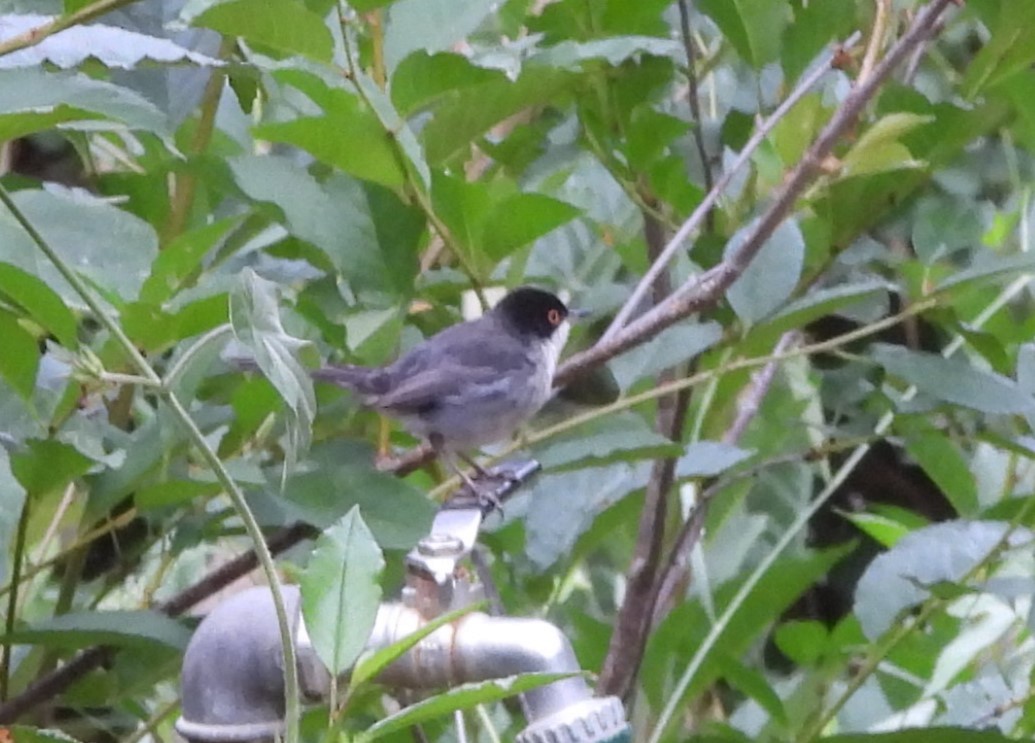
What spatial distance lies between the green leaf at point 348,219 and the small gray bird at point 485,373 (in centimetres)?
29

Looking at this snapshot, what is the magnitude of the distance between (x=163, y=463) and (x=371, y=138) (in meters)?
0.25

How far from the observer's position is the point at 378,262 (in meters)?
0.95

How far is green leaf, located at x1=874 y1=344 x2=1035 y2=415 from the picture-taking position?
991 mm

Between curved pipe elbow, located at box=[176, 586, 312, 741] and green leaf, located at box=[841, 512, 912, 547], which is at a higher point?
curved pipe elbow, located at box=[176, 586, 312, 741]

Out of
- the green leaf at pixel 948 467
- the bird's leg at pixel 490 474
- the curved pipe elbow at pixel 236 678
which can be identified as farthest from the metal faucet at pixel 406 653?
the green leaf at pixel 948 467

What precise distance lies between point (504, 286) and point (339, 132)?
0.98 feet

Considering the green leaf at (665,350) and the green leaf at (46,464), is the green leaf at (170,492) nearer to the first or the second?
the green leaf at (46,464)

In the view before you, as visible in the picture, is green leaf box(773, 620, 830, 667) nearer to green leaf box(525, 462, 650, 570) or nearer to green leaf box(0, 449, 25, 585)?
green leaf box(525, 462, 650, 570)

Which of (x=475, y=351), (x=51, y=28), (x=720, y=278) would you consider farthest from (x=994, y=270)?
(x=475, y=351)

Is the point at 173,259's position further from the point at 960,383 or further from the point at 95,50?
the point at 960,383

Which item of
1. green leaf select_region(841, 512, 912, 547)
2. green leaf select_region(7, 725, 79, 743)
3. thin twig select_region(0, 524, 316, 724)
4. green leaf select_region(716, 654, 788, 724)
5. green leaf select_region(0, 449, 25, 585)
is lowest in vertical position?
green leaf select_region(716, 654, 788, 724)

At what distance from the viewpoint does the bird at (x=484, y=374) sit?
140 centimetres

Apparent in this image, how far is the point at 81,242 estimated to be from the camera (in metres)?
0.85

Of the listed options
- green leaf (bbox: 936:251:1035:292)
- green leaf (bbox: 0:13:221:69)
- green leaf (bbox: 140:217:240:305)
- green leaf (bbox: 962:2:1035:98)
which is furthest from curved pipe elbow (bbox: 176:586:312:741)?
green leaf (bbox: 962:2:1035:98)
